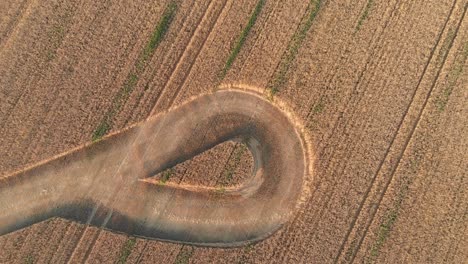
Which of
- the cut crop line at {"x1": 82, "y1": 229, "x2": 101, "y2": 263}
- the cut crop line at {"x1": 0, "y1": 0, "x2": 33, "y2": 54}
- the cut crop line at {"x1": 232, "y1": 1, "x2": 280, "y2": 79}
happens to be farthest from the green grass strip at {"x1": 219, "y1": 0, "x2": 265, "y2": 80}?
the cut crop line at {"x1": 0, "y1": 0, "x2": 33, "y2": 54}

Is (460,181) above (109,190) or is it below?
below

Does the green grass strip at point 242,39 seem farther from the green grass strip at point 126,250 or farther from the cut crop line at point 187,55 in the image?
the green grass strip at point 126,250

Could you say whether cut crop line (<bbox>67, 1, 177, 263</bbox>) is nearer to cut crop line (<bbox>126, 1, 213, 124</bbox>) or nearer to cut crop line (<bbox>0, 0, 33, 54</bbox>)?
cut crop line (<bbox>126, 1, 213, 124</bbox>)

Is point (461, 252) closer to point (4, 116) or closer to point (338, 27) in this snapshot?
point (338, 27)

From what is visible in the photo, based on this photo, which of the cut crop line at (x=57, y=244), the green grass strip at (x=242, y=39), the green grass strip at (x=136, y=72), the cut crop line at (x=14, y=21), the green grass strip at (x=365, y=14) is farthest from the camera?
the green grass strip at (x=365, y=14)

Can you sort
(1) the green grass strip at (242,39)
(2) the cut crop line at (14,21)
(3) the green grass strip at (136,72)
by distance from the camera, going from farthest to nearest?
(1) the green grass strip at (242,39), (2) the cut crop line at (14,21), (3) the green grass strip at (136,72)

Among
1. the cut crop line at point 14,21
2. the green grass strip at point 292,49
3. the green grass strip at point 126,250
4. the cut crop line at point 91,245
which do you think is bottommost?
the green grass strip at point 126,250

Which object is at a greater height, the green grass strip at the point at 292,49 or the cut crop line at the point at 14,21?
the cut crop line at the point at 14,21

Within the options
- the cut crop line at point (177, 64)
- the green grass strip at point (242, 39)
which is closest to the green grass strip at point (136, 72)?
the cut crop line at point (177, 64)

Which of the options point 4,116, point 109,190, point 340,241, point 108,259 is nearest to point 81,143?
point 109,190
